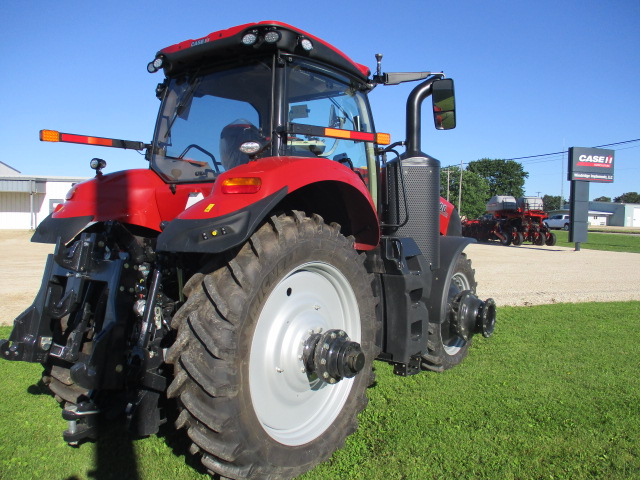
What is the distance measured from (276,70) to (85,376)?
1995 millimetres

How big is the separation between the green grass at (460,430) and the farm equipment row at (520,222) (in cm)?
2285

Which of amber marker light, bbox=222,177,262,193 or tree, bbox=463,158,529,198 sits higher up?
tree, bbox=463,158,529,198

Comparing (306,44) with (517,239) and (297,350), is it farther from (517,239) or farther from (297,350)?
(517,239)

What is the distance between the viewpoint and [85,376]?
2.35 metres

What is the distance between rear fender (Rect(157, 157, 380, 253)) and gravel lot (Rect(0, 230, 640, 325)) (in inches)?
201

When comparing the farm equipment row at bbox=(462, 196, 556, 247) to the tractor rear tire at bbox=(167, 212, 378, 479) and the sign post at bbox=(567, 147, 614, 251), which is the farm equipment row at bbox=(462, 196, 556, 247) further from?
the tractor rear tire at bbox=(167, 212, 378, 479)

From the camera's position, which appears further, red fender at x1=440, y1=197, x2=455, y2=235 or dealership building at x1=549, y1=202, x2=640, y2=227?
dealership building at x1=549, y1=202, x2=640, y2=227

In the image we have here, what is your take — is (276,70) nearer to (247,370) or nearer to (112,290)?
(112,290)

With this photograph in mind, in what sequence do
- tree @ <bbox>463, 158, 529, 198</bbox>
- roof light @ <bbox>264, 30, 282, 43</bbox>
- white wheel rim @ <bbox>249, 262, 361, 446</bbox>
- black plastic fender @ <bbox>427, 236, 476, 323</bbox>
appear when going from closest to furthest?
white wheel rim @ <bbox>249, 262, 361, 446</bbox> → roof light @ <bbox>264, 30, 282, 43</bbox> → black plastic fender @ <bbox>427, 236, 476, 323</bbox> → tree @ <bbox>463, 158, 529, 198</bbox>

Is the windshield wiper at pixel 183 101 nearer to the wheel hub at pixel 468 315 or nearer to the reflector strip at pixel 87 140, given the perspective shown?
the reflector strip at pixel 87 140

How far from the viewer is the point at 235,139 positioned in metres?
3.17

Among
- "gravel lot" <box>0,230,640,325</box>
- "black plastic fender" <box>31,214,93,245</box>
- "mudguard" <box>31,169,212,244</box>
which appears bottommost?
"gravel lot" <box>0,230,640,325</box>

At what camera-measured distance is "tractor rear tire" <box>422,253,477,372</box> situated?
13.7 ft

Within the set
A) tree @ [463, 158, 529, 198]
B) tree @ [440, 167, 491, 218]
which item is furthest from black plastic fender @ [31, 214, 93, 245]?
tree @ [463, 158, 529, 198]
